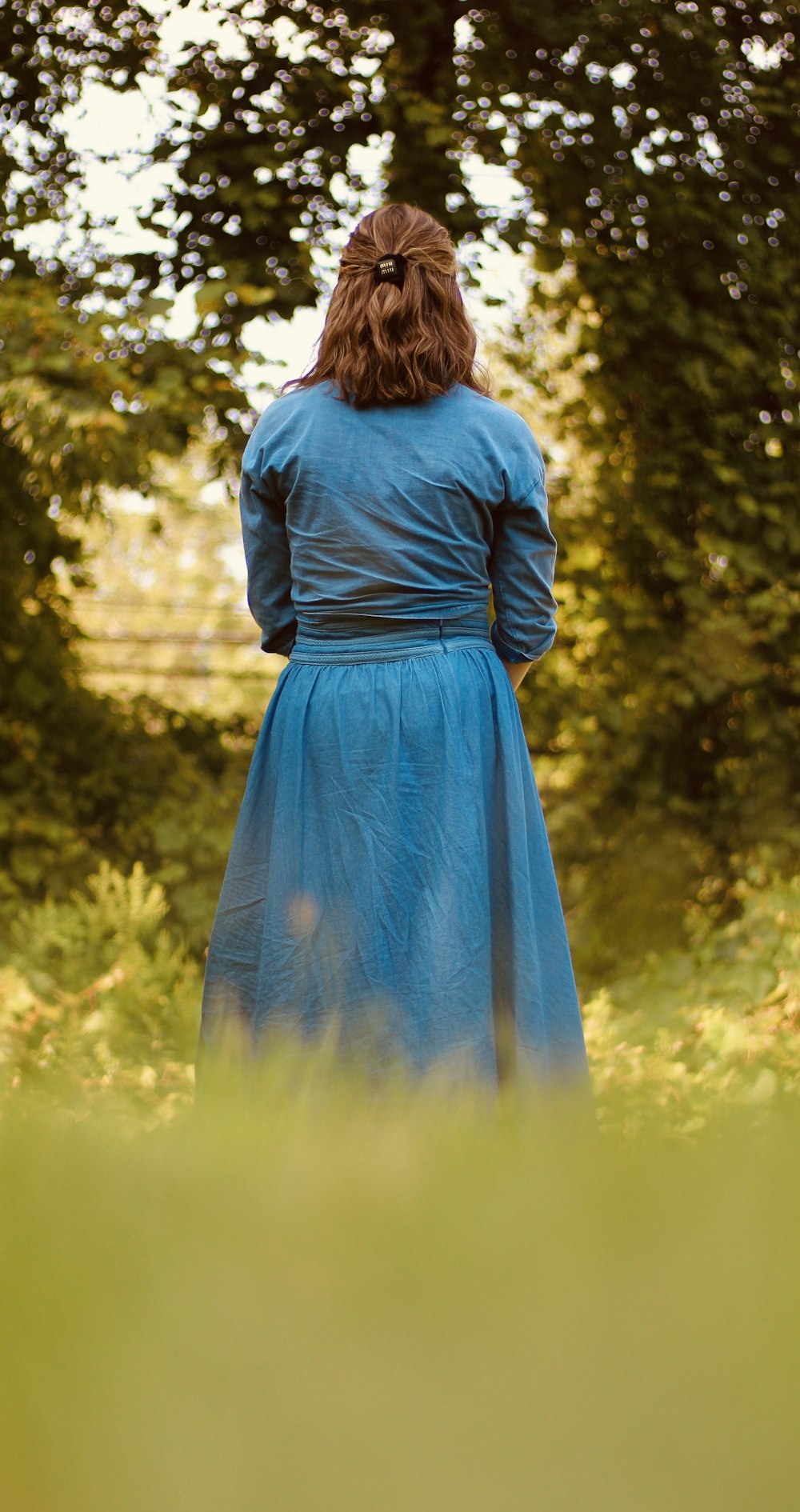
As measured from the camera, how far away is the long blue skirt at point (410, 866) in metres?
1.96

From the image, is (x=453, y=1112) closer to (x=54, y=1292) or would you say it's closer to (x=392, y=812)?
(x=54, y=1292)

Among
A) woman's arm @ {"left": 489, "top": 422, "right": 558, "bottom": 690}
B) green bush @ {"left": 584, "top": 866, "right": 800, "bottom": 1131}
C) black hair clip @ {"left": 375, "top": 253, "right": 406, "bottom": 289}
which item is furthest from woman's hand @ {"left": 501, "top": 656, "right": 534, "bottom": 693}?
green bush @ {"left": 584, "top": 866, "right": 800, "bottom": 1131}

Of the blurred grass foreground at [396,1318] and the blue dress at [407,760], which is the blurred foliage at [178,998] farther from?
the blurred grass foreground at [396,1318]

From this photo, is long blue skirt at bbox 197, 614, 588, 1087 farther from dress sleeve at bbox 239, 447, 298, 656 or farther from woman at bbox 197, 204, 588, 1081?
dress sleeve at bbox 239, 447, 298, 656

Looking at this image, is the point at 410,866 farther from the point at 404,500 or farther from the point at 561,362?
the point at 561,362

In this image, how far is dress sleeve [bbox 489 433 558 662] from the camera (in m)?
2.04

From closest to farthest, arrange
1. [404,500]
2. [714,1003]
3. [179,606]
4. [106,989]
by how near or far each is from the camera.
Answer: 1. [404,500]
2. [106,989]
3. [714,1003]
4. [179,606]

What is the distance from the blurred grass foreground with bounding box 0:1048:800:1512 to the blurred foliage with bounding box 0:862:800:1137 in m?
1.90

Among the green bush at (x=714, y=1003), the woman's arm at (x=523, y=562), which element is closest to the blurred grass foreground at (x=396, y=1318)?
the woman's arm at (x=523, y=562)

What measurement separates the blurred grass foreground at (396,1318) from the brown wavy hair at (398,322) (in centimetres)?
146

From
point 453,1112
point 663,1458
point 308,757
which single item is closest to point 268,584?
point 308,757

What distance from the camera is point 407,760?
201 cm

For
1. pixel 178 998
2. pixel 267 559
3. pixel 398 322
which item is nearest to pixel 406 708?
pixel 267 559

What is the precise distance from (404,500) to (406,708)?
0.34 m
